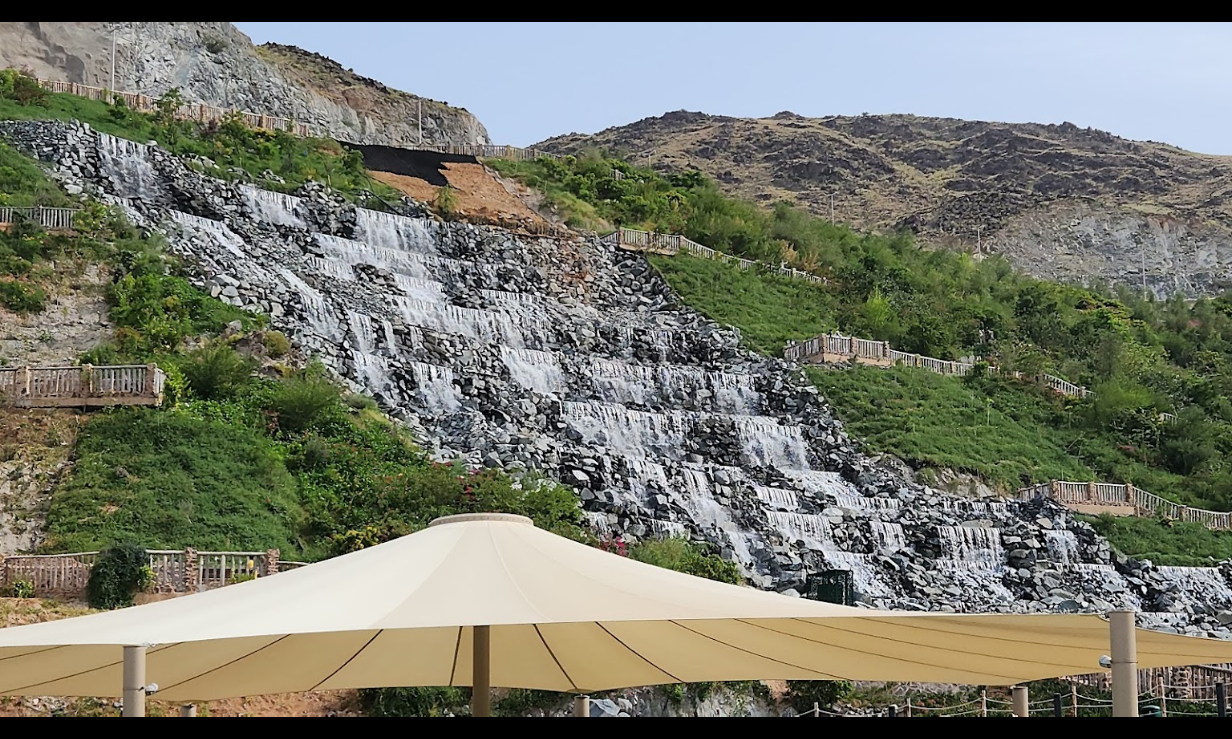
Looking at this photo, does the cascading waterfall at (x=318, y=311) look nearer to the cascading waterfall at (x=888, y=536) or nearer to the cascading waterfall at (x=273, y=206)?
the cascading waterfall at (x=273, y=206)

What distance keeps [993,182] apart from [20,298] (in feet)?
235

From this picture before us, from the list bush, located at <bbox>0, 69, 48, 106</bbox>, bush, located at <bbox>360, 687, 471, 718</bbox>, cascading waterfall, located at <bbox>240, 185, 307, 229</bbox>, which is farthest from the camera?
bush, located at <bbox>0, 69, 48, 106</bbox>

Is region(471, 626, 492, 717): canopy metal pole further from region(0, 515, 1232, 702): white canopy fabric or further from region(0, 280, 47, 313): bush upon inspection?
region(0, 280, 47, 313): bush

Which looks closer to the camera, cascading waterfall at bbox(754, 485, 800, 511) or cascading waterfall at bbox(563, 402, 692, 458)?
cascading waterfall at bbox(754, 485, 800, 511)

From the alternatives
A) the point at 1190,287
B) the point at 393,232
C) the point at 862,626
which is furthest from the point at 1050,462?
the point at 1190,287

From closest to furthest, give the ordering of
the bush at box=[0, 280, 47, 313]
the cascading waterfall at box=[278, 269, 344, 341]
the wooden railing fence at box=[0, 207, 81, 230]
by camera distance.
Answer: the bush at box=[0, 280, 47, 313], the wooden railing fence at box=[0, 207, 81, 230], the cascading waterfall at box=[278, 269, 344, 341]

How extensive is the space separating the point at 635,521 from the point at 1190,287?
56.4 metres

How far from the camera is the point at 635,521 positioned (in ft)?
73.5

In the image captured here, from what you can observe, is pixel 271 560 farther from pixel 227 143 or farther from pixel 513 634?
pixel 227 143

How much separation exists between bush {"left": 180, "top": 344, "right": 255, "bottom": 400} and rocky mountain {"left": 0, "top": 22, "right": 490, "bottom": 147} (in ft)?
81.1

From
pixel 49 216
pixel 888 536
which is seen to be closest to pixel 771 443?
pixel 888 536

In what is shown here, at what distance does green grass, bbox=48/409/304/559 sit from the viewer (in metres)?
18.5

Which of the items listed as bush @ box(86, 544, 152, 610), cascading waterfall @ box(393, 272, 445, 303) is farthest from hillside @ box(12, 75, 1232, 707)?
bush @ box(86, 544, 152, 610)

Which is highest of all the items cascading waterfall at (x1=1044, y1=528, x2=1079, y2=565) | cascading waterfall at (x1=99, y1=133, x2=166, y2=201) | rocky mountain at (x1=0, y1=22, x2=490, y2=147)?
rocky mountain at (x1=0, y1=22, x2=490, y2=147)
